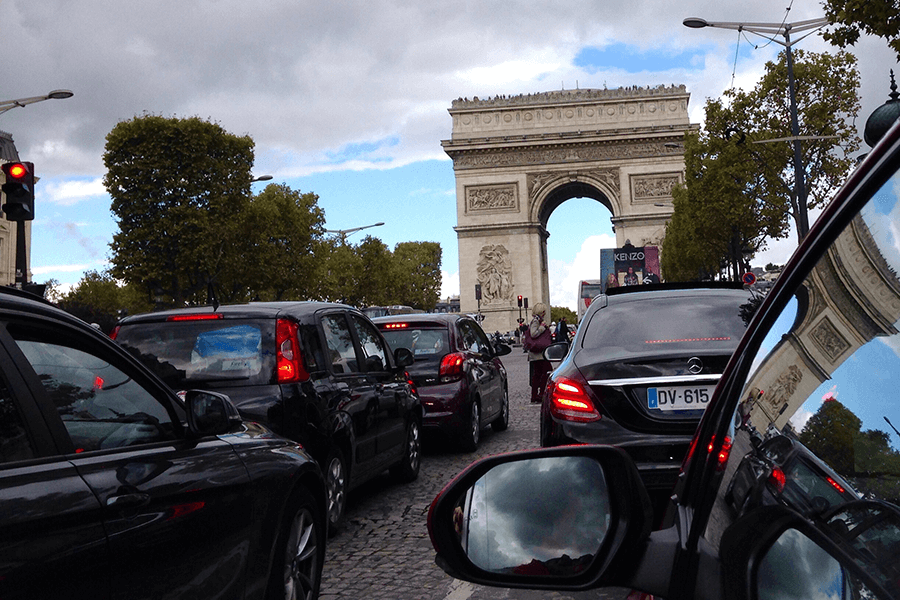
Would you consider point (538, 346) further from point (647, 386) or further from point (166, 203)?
point (166, 203)

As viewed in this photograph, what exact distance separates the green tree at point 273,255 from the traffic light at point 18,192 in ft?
112

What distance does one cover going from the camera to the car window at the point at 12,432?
2.28 metres

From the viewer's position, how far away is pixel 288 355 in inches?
243

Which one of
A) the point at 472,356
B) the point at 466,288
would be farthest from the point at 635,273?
the point at 472,356

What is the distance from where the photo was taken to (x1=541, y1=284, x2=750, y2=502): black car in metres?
5.29

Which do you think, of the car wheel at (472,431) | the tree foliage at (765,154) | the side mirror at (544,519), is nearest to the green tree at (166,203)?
the tree foliage at (765,154)

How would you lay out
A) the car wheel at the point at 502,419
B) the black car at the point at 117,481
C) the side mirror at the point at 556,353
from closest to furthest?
the black car at the point at 117,481 → the side mirror at the point at 556,353 → the car wheel at the point at 502,419

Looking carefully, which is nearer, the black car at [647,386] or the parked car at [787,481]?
the parked car at [787,481]

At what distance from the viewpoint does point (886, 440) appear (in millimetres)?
1020

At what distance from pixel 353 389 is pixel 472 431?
3760 millimetres

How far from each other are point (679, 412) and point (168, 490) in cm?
317

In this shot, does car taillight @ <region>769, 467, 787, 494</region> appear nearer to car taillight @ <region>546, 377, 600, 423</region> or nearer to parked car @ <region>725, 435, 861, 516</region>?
parked car @ <region>725, 435, 861, 516</region>

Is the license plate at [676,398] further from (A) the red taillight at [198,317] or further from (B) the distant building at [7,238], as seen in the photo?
(B) the distant building at [7,238]

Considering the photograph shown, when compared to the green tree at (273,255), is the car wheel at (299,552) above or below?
below
